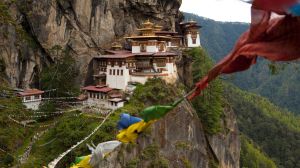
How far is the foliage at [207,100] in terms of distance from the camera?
26641 mm

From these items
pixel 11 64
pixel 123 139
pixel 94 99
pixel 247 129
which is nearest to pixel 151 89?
pixel 94 99

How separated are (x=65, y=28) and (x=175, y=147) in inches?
477

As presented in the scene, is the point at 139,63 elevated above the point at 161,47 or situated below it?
below

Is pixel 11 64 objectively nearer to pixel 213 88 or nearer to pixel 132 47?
pixel 132 47

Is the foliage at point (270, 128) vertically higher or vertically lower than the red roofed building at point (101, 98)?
lower

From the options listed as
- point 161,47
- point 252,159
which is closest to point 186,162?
point 161,47

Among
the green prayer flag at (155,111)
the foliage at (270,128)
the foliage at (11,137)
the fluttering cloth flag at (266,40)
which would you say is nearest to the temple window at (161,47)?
the foliage at (11,137)

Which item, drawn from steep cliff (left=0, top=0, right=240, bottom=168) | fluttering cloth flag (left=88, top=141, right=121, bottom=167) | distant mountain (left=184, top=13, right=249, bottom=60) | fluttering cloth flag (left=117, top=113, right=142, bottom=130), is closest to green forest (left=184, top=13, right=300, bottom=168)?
steep cliff (left=0, top=0, right=240, bottom=168)

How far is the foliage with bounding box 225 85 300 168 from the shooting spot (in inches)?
2274

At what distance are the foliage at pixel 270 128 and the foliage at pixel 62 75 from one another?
3328 centimetres

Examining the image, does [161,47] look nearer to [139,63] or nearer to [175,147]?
[139,63]

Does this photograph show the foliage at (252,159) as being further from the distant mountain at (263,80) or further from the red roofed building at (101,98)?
the red roofed building at (101,98)

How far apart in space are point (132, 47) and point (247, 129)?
44481mm

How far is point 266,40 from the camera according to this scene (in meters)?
1.28
